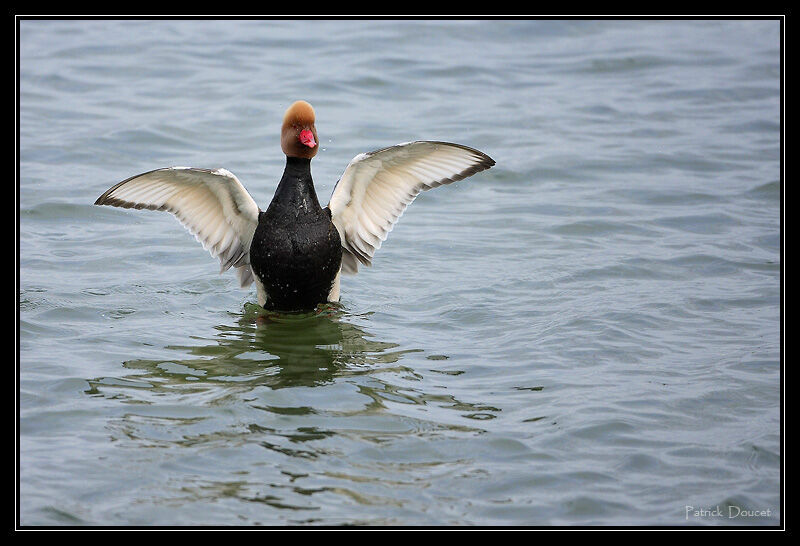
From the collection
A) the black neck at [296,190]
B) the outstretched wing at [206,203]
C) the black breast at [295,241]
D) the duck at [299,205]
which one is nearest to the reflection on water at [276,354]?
the duck at [299,205]

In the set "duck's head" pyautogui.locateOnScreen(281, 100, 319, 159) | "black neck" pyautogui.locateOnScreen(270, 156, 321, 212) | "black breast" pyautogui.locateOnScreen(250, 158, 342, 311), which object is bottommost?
"black breast" pyautogui.locateOnScreen(250, 158, 342, 311)

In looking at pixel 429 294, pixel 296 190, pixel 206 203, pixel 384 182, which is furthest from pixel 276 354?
pixel 429 294

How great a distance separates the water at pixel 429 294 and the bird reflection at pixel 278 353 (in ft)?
0.10

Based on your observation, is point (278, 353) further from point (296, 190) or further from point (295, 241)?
point (296, 190)

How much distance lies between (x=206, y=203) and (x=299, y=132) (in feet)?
2.86

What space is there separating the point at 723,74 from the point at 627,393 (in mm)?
9092

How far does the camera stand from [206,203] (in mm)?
7234

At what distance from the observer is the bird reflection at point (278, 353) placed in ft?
20.2

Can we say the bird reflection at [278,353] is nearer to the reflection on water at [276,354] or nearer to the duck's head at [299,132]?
the reflection on water at [276,354]

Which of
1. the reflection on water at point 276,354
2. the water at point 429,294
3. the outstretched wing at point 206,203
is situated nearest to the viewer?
the water at point 429,294

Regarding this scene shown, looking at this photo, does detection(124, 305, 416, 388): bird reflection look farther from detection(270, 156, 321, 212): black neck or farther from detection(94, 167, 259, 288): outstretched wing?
detection(270, 156, 321, 212): black neck

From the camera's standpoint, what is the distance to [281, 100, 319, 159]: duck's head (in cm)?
694

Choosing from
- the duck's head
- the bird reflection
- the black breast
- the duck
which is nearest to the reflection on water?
the bird reflection

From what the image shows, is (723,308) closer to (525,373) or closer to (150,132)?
(525,373)
